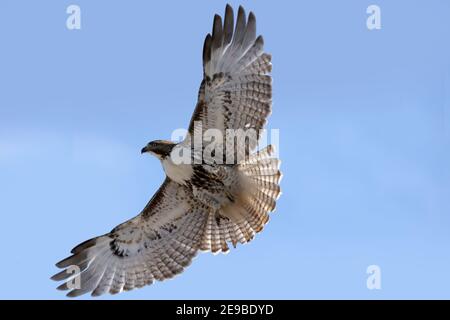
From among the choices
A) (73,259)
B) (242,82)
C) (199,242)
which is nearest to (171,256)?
(199,242)

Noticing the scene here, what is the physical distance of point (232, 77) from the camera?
13445 mm

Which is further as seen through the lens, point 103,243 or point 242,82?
point 103,243

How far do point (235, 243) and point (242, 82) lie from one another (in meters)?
2.32

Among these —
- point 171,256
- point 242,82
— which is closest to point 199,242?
point 171,256

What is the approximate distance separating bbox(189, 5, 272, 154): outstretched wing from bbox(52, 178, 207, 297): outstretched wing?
4.11 ft

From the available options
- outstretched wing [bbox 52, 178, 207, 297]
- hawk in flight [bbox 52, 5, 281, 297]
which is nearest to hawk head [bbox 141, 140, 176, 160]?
hawk in flight [bbox 52, 5, 281, 297]

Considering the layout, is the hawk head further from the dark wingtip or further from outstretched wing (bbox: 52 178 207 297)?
the dark wingtip

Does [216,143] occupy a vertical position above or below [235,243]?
above

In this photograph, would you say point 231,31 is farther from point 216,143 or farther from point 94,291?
point 94,291

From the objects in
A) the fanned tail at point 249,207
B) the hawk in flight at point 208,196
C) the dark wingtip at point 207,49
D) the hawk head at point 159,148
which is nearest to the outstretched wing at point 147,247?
the hawk in flight at point 208,196

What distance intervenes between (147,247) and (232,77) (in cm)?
289

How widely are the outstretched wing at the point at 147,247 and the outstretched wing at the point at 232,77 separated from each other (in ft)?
4.11

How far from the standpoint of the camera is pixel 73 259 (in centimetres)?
1403
